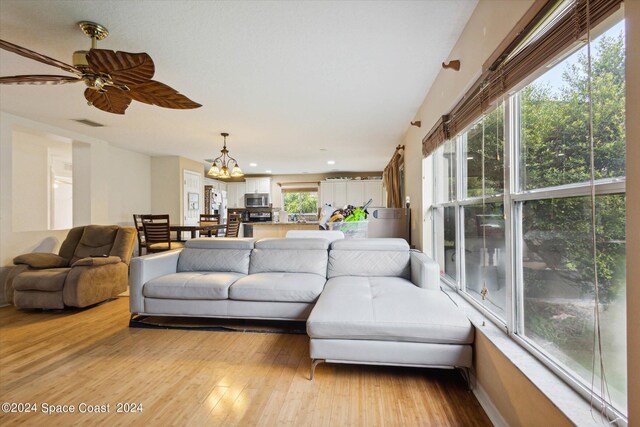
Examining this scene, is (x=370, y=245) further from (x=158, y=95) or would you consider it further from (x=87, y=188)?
(x=87, y=188)

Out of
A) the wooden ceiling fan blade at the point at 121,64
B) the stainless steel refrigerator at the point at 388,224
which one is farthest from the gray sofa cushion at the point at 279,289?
the wooden ceiling fan blade at the point at 121,64

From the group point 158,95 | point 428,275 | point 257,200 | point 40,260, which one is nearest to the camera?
point 158,95

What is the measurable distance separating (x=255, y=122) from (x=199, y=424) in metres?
3.40

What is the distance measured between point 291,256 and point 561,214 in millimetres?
2329

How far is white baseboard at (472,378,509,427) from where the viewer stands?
136 centimetres

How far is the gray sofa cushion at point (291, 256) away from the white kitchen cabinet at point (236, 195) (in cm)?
610

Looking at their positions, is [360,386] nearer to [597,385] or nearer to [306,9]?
[597,385]

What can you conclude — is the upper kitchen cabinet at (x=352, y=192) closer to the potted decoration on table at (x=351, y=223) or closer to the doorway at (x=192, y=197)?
the doorway at (x=192, y=197)

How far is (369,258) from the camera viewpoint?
2.90 metres

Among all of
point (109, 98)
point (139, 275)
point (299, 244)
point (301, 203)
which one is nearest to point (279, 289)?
point (299, 244)

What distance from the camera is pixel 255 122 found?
12.8 ft

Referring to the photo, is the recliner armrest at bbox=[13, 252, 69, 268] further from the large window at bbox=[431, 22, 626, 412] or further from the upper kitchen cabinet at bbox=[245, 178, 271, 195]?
the upper kitchen cabinet at bbox=[245, 178, 271, 195]

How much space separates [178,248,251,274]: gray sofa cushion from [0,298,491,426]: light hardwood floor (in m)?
0.73

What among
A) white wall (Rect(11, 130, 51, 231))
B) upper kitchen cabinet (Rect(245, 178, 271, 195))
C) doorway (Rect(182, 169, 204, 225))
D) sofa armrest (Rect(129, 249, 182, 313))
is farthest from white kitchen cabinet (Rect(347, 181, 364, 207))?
white wall (Rect(11, 130, 51, 231))
